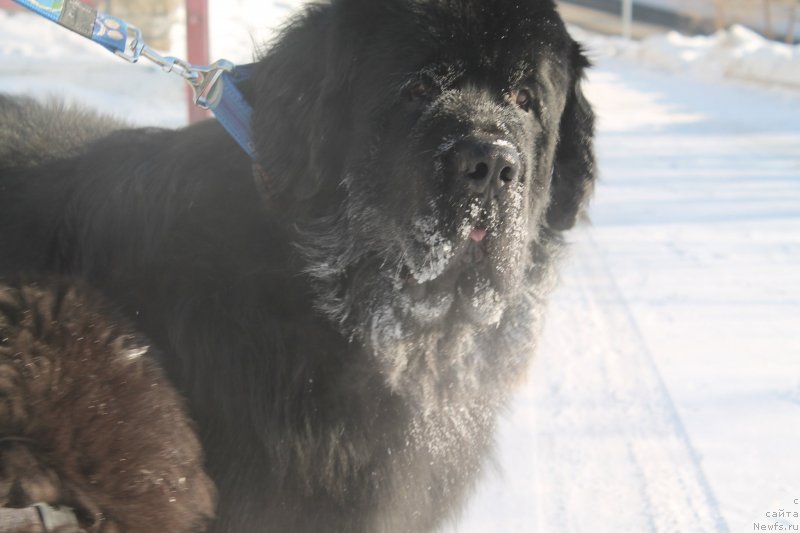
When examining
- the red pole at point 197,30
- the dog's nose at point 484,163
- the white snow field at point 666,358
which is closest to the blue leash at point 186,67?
the white snow field at point 666,358

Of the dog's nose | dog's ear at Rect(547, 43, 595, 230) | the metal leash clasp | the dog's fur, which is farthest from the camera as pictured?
dog's ear at Rect(547, 43, 595, 230)

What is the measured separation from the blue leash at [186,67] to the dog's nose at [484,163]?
69 centimetres

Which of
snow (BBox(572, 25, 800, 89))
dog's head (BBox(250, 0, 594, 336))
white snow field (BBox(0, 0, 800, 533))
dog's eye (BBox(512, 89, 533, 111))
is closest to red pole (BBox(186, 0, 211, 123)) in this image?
white snow field (BBox(0, 0, 800, 533))

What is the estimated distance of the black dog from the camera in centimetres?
230

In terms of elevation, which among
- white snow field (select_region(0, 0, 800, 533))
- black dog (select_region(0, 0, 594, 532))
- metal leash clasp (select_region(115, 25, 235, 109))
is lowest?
white snow field (select_region(0, 0, 800, 533))

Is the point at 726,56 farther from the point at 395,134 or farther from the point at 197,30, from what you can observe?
the point at 395,134

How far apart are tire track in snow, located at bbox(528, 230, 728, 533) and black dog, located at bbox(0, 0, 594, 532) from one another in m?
0.66

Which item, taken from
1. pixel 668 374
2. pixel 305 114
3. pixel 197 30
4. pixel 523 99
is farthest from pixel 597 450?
pixel 197 30

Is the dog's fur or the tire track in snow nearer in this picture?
the dog's fur

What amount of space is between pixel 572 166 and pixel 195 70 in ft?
4.68

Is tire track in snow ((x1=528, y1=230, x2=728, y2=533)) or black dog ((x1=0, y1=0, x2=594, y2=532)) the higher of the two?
black dog ((x1=0, y1=0, x2=594, y2=532))

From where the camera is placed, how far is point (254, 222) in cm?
250

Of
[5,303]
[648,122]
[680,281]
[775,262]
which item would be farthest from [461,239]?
[648,122]

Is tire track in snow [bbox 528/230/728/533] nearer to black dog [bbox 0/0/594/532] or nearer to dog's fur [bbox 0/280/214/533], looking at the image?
black dog [bbox 0/0/594/532]
